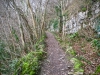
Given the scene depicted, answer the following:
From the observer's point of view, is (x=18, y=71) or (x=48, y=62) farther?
(x=48, y=62)

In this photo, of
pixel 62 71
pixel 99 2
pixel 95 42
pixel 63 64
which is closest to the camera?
pixel 62 71

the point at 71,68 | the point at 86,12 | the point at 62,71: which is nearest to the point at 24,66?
the point at 62,71

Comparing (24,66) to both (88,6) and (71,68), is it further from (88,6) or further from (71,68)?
(88,6)

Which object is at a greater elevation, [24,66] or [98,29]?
[98,29]

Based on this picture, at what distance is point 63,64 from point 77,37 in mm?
6848

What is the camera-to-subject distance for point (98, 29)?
397 inches

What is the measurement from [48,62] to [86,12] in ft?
26.6

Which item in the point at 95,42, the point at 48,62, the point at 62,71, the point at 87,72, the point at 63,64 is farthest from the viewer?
the point at 95,42

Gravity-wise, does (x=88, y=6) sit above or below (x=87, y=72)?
above

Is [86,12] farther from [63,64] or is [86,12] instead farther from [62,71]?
[62,71]

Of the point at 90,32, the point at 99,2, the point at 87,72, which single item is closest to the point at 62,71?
the point at 87,72

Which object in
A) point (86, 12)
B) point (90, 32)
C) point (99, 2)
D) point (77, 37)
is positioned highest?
point (99, 2)

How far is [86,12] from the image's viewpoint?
13.4 meters

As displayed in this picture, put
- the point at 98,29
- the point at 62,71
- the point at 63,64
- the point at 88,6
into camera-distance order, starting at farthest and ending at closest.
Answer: the point at 88,6
the point at 98,29
the point at 63,64
the point at 62,71
